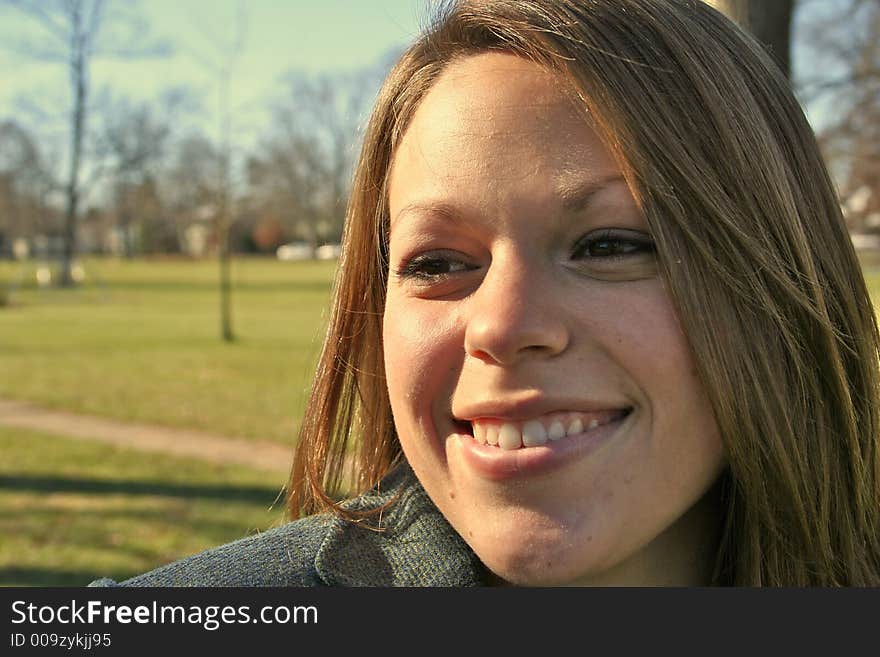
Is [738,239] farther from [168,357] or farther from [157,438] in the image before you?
[168,357]

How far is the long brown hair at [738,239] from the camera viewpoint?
142 cm

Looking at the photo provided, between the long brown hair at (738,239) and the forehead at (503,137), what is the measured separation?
1.3 inches

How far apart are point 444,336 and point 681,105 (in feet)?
1.74

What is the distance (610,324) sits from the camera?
Answer: 1.36 meters

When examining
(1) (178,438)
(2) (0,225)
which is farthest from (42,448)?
(2) (0,225)

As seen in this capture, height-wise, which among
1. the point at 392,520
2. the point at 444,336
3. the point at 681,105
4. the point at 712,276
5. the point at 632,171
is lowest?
the point at 392,520

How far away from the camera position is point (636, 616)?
1.45 meters

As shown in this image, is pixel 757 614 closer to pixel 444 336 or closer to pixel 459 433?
pixel 459 433

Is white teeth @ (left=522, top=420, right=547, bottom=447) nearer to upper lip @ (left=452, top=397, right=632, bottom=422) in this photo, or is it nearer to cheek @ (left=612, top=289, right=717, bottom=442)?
upper lip @ (left=452, top=397, right=632, bottom=422)

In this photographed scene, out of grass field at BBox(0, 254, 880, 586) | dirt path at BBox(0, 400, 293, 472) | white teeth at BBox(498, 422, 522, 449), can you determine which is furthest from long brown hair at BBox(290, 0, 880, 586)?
dirt path at BBox(0, 400, 293, 472)

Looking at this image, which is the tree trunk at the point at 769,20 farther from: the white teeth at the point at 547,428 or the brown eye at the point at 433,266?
the white teeth at the point at 547,428

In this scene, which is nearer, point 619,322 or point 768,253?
point 619,322

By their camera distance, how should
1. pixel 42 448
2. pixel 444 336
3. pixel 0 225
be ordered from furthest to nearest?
pixel 0 225, pixel 42 448, pixel 444 336

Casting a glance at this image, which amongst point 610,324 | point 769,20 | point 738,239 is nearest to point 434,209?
point 610,324
